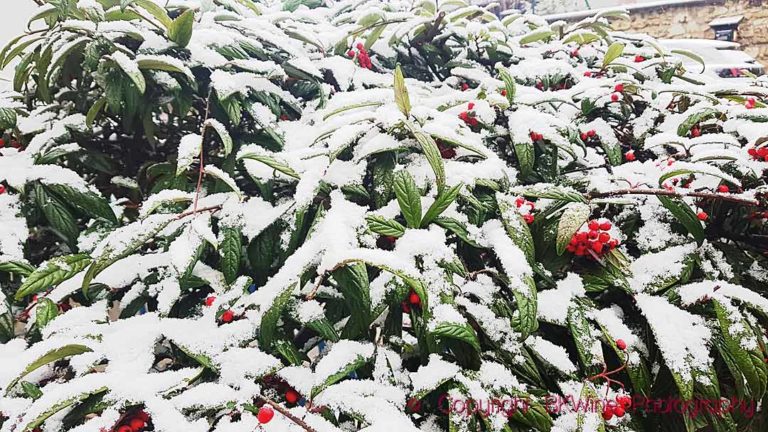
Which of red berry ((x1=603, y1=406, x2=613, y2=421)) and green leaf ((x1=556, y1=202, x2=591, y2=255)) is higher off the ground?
green leaf ((x1=556, y1=202, x2=591, y2=255))

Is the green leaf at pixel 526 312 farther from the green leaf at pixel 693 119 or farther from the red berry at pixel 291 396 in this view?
the green leaf at pixel 693 119

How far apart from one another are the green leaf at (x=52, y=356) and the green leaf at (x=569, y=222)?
0.75 m

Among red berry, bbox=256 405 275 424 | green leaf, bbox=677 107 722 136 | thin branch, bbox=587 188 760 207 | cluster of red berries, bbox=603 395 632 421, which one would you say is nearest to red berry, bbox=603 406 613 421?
cluster of red berries, bbox=603 395 632 421

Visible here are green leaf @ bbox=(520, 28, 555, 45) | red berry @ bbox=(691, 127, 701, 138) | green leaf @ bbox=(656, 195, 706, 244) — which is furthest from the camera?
green leaf @ bbox=(520, 28, 555, 45)

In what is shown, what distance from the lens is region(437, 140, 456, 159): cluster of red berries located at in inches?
39.3

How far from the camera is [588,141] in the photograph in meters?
1.27

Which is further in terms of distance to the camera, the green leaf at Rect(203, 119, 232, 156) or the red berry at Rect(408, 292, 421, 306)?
the green leaf at Rect(203, 119, 232, 156)

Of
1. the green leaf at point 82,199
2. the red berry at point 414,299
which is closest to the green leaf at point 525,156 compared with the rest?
the red berry at point 414,299

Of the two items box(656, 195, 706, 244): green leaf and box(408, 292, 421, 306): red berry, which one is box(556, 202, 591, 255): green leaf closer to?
box(656, 195, 706, 244): green leaf

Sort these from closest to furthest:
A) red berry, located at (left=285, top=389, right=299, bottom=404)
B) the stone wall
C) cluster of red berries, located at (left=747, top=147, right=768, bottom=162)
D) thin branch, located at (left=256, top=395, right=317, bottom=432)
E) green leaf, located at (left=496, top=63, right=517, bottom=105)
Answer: thin branch, located at (left=256, top=395, right=317, bottom=432) < red berry, located at (left=285, top=389, right=299, bottom=404) < cluster of red berries, located at (left=747, top=147, right=768, bottom=162) < green leaf, located at (left=496, top=63, right=517, bottom=105) < the stone wall

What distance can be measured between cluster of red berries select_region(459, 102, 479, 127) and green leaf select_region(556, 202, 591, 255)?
34 cm

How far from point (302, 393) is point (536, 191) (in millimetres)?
540

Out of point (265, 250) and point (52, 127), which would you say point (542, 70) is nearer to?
point (265, 250)

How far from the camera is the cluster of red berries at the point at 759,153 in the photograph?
0.98 m
